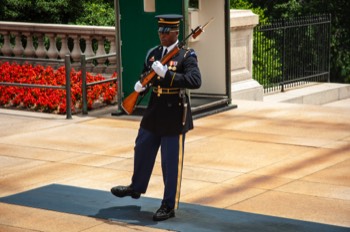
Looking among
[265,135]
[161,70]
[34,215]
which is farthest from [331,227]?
[265,135]

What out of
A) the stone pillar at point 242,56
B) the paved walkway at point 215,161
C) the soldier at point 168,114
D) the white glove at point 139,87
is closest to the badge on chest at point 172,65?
the soldier at point 168,114

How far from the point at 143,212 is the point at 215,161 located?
2682 mm

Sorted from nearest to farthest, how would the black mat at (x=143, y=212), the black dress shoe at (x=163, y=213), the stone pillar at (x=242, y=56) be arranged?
the black mat at (x=143, y=212) → the black dress shoe at (x=163, y=213) → the stone pillar at (x=242, y=56)

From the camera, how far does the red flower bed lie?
16016 mm

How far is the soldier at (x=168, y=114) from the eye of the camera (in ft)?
30.1

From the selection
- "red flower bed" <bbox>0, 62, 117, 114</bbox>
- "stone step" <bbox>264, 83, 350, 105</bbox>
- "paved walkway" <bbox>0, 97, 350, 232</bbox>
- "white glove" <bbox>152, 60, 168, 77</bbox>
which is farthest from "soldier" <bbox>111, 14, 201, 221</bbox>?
"stone step" <bbox>264, 83, 350, 105</bbox>

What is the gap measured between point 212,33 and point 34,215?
303 inches

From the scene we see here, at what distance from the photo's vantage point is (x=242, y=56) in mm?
18078

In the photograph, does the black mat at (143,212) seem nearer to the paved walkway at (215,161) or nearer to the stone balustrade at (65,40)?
→ the paved walkway at (215,161)

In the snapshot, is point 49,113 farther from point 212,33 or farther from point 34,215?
point 34,215

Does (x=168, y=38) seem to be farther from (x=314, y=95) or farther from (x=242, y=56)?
(x=314, y=95)

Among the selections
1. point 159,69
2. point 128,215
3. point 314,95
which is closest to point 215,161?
point 128,215

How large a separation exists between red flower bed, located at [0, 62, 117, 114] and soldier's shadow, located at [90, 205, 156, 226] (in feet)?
20.4

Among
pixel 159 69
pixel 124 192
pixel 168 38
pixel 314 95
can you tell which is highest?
pixel 168 38
